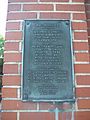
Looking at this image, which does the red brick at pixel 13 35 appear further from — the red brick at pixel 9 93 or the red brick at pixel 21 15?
the red brick at pixel 9 93

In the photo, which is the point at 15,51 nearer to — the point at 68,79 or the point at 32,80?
the point at 32,80

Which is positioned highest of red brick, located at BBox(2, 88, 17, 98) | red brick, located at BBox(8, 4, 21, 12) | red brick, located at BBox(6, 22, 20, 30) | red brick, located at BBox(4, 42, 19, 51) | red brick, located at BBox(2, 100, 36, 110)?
red brick, located at BBox(8, 4, 21, 12)

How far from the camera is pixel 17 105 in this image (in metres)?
2.10

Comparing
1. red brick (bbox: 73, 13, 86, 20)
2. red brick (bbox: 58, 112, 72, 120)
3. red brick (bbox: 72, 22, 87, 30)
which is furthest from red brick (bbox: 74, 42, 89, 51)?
red brick (bbox: 58, 112, 72, 120)

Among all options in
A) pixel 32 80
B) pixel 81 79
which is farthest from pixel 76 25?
pixel 32 80

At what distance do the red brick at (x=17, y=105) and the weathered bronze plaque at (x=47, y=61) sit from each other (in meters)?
0.04

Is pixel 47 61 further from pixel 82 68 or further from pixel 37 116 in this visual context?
pixel 37 116

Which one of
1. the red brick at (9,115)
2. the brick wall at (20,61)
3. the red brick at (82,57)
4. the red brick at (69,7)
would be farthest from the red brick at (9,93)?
the red brick at (69,7)

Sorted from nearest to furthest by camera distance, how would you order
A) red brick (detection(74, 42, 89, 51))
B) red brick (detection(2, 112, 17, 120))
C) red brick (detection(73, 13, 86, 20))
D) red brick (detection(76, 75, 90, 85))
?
1. red brick (detection(2, 112, 17, 120))
2. red brick (detection(76, 75, 90, 85))
3. red brick (detection(74, 42, 89, 51))
4. red brick (detection(73, 13, 86, 20))

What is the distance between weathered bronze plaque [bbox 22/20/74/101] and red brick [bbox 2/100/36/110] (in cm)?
4

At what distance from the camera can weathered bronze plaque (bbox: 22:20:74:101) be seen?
83.8 inches

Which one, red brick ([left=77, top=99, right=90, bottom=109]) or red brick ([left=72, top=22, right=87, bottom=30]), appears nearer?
red brick ([left=77, top=99, right=90, bottom=109])

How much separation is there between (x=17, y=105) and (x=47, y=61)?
46 cm

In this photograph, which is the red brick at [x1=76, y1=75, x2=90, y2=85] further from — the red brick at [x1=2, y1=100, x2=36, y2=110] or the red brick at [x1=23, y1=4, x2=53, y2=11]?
the red brick at [x1=23, y1=4, x2=53, y2=11]
